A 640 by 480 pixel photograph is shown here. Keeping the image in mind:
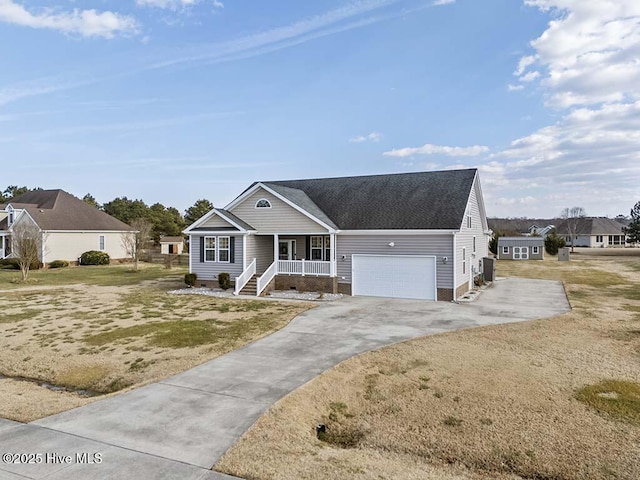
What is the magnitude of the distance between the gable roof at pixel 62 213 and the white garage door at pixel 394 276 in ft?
96.8

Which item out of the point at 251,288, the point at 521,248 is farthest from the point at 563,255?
the point at 251,288

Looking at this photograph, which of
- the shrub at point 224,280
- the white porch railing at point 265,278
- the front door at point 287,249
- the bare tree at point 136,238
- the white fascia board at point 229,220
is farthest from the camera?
the bare tree at point 136,238

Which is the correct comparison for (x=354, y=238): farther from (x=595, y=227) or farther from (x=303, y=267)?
(x=595, y=227)

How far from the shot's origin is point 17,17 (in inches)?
608

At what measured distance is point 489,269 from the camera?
2556 centimetres

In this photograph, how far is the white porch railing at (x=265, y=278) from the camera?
19969mm

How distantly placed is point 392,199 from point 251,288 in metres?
8.81

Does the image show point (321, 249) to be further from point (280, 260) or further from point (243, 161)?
point (243, 161)

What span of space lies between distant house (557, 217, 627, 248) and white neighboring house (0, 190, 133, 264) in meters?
72.7

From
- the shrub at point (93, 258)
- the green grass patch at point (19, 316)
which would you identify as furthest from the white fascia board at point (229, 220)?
the shrub at point (93, 258)

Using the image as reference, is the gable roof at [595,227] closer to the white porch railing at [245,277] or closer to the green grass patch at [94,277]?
the white porch railing at [245,277]

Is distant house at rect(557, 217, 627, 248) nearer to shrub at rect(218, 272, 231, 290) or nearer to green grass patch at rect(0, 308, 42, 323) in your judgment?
shrub at rect(218, 272, 231, 290)

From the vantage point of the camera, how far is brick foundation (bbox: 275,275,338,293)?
66.2 ft

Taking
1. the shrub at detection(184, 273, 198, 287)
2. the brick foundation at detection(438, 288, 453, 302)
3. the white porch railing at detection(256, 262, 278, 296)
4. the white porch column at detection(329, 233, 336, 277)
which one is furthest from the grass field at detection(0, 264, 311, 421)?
the brick foundation at detection(438, 288, 453, 302)
